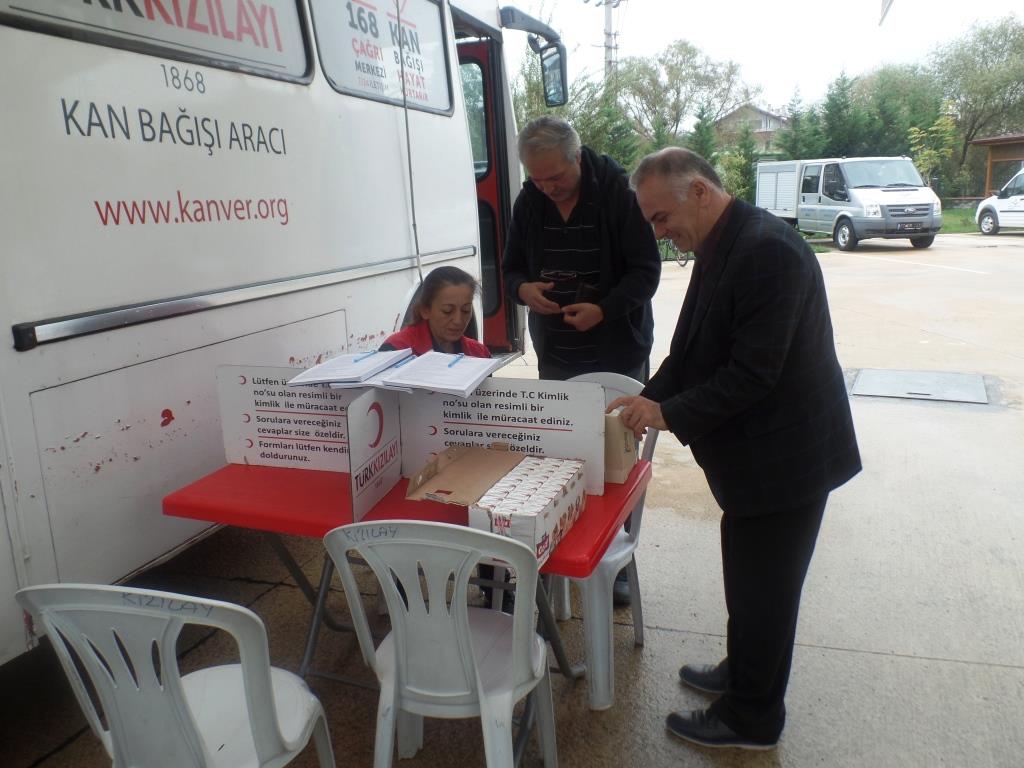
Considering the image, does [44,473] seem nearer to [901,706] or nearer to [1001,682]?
[901,706]

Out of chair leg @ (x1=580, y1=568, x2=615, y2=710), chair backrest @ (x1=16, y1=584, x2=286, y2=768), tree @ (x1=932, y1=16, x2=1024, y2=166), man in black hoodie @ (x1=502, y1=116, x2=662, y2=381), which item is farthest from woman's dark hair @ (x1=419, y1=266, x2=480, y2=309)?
tree @ (x1=932, y1=16, x2=1024, y2=166)

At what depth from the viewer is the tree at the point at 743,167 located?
A: 2069cm

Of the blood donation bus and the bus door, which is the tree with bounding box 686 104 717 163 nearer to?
the bus door

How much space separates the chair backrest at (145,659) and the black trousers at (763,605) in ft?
4.16

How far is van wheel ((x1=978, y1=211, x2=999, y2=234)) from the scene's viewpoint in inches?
717

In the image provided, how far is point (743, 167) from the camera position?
Answer: 21.2 metres

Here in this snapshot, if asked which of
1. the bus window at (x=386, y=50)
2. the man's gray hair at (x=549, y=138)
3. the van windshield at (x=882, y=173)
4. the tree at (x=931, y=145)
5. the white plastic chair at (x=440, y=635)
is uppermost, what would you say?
the tree at (x=931, y=145)

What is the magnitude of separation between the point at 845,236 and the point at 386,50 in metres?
14.3

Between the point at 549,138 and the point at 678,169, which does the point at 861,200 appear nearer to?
the point at 549,138

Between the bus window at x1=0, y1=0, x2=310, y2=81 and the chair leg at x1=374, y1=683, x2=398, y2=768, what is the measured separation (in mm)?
1910

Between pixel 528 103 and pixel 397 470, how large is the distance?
13.1m

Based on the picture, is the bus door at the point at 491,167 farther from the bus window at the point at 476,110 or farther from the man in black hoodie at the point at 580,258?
the man in black hoodie at the point at 580,258

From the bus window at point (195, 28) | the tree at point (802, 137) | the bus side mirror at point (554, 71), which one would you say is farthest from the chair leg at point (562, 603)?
the tree at point (802, 137)

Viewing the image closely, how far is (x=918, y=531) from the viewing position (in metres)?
3.79
